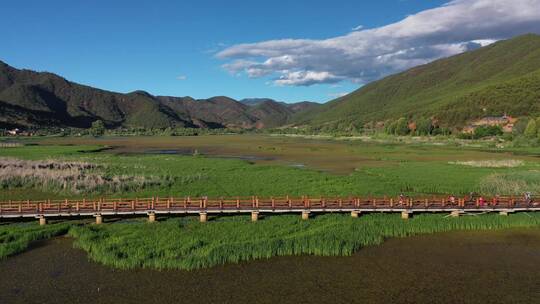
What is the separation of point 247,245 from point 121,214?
1451 cm

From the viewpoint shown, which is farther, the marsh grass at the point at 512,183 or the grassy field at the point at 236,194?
the marsh grass at the point at 512,183

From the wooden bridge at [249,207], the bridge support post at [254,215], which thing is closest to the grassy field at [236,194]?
the bridge support post at [254,215]

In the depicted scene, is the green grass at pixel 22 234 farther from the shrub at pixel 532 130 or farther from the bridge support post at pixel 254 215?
the shrub at pixel 532 130

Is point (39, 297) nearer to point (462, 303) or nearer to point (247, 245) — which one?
point (247, 245)

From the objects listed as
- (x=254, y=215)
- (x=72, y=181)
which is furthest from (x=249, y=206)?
(x=72, y=181)

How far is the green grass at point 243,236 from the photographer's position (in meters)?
27.7

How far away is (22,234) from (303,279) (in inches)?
884

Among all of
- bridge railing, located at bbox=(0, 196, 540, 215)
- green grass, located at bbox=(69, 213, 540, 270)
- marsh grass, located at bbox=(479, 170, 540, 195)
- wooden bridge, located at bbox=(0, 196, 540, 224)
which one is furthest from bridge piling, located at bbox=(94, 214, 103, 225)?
marsh grass, located at bbox=(479, 170, 540, 195)

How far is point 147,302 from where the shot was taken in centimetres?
2189

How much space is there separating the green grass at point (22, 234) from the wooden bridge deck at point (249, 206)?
1.54m

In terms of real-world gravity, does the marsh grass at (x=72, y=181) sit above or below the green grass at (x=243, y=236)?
above

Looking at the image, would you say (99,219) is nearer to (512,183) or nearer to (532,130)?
(512,183)

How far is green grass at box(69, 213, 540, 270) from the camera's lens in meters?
27.7

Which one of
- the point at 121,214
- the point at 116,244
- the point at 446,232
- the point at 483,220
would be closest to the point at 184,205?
the point at 121,214
